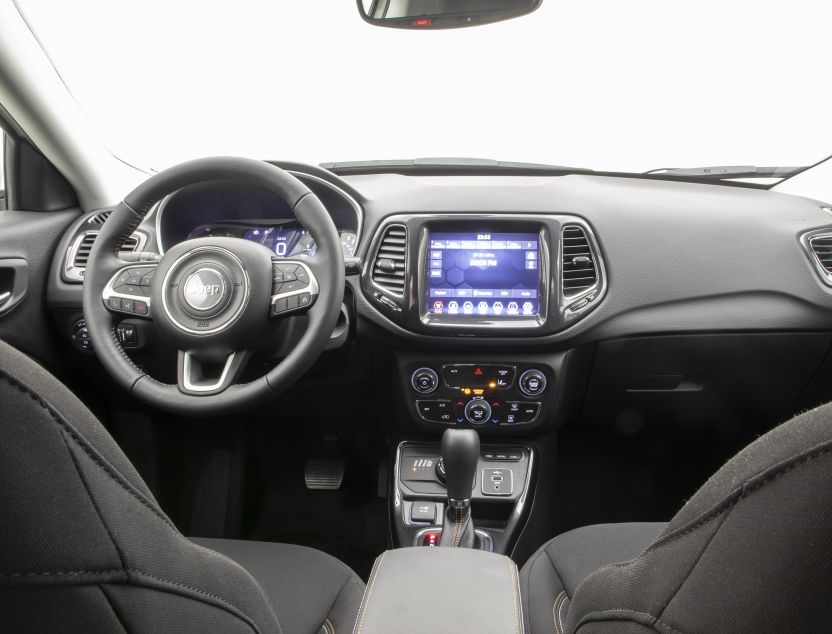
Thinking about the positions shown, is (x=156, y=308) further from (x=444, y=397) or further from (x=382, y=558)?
(x=444, y=397)

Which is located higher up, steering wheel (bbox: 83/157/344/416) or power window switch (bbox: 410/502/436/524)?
steering wheel (bbox: 83/157/344/416)

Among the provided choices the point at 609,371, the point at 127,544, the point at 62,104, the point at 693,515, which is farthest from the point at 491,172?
the point at 127,544

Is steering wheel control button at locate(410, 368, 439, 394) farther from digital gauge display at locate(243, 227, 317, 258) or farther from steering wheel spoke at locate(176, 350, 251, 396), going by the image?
steering wheel spoke at locate(176, 350, 251, 396)

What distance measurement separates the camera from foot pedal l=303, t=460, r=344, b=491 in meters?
2.21

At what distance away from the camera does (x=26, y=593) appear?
1.36 ft

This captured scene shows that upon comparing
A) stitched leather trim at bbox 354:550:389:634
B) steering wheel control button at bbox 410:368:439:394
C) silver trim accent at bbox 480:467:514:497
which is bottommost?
silver trim accent at bbox 480:467:514:497

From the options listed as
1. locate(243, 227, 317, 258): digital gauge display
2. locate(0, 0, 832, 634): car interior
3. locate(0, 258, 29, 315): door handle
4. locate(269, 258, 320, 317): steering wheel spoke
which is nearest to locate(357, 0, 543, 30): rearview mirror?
locate(0, 0, 832, 634): car interior

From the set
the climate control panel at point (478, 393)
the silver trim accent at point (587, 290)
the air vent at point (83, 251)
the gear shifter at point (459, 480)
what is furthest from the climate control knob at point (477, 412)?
the air vent at point (83, 251)

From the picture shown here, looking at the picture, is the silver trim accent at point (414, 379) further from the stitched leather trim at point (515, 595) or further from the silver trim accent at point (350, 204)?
the stitched leather trim at point (515, 595)

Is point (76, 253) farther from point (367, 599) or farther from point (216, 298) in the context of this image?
point (367, 599)

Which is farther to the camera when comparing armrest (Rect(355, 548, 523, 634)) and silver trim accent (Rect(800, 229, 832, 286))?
silver trim accent (Rect(800, 229, 832, 286))

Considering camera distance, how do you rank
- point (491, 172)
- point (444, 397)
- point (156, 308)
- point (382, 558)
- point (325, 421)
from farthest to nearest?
1. point (325, 421)
2. point (491, 172)
3. point (444, 397)
4. point (156, 308)
5. point (382, 558)

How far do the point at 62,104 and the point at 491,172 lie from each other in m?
1.16

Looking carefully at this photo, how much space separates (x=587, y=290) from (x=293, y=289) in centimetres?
78
